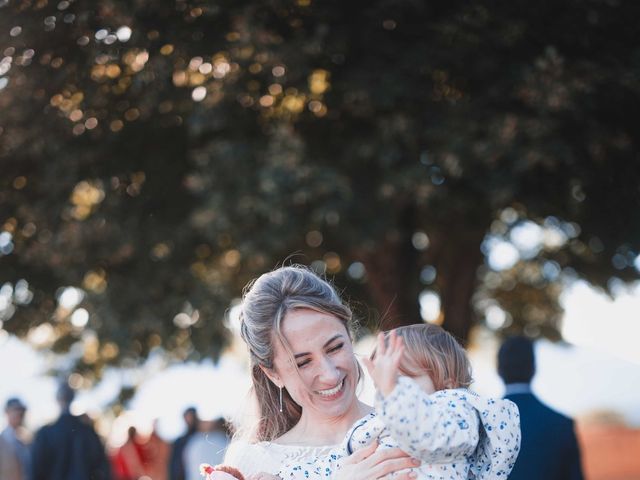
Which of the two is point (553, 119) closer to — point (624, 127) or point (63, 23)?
point (624, 127)

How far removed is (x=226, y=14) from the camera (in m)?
10.1

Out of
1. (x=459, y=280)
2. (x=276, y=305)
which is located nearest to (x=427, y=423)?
(x=276, y=305)

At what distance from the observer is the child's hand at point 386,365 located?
300 centimetres

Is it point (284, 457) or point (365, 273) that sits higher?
point (284, 457)

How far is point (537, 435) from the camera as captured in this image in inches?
246

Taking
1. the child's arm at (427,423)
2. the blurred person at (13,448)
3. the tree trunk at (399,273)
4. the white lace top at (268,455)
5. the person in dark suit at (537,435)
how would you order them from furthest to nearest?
1. the tree trunk at (399,273)
2. the blurred person at (13,448)
3. the person in dark suit at (537,435)
4. the white lace top at (268,455)
5. the child's arm at (427,423)

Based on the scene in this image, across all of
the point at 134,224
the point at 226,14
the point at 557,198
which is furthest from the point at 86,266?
the point at 557,198

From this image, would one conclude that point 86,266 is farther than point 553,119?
Yes

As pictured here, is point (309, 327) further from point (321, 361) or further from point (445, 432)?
point (445, 432)

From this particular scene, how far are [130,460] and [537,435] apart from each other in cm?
775

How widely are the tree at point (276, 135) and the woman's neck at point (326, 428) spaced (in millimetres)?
5669

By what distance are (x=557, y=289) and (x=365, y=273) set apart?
453 cm

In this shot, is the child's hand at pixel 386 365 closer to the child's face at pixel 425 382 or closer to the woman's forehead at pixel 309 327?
the child's face at pixel 425 382

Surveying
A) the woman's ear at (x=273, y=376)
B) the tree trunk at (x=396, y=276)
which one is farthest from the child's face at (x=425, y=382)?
the tree trunk at (x=396, y=276)
